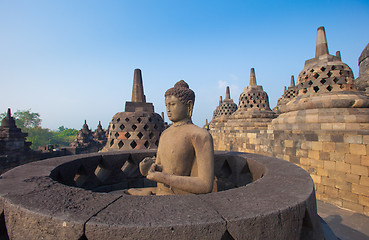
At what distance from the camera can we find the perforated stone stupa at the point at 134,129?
5.18 m

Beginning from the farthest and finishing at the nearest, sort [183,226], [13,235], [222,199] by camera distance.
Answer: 1. [222,199]
2. [13,235]
3. [183,226]

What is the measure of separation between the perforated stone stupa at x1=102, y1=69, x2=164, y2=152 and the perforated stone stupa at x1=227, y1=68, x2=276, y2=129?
7576 mm

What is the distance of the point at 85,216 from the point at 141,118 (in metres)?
4.35

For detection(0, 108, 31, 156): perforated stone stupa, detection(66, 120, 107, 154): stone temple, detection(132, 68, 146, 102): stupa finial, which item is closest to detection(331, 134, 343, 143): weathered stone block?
detection(132, 68, 146, 102): stupa finial

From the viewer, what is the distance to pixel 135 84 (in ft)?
19.5

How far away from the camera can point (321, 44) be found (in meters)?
6.54

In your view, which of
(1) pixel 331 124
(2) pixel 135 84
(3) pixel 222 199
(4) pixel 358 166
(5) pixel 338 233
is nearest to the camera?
(3) pixel 222 199

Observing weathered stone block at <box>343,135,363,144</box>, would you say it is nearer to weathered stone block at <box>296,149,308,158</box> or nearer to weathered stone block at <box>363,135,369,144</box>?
weathered stone block at <box>363,135,369,144</box>

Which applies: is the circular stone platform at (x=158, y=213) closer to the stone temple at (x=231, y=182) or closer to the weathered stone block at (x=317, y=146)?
Result: the stone temple at (x=231, y=182)

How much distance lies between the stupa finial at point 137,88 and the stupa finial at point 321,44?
6234 millimetres

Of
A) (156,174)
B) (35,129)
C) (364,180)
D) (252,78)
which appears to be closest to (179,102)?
(156,174)

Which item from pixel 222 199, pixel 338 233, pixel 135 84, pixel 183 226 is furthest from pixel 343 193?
pixel 135 84

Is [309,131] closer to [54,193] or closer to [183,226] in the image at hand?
[183,226]

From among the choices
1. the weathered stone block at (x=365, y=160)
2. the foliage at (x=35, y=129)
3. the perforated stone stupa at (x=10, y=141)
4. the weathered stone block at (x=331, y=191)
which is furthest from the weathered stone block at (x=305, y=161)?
the foliage at (x=35, y=129)
